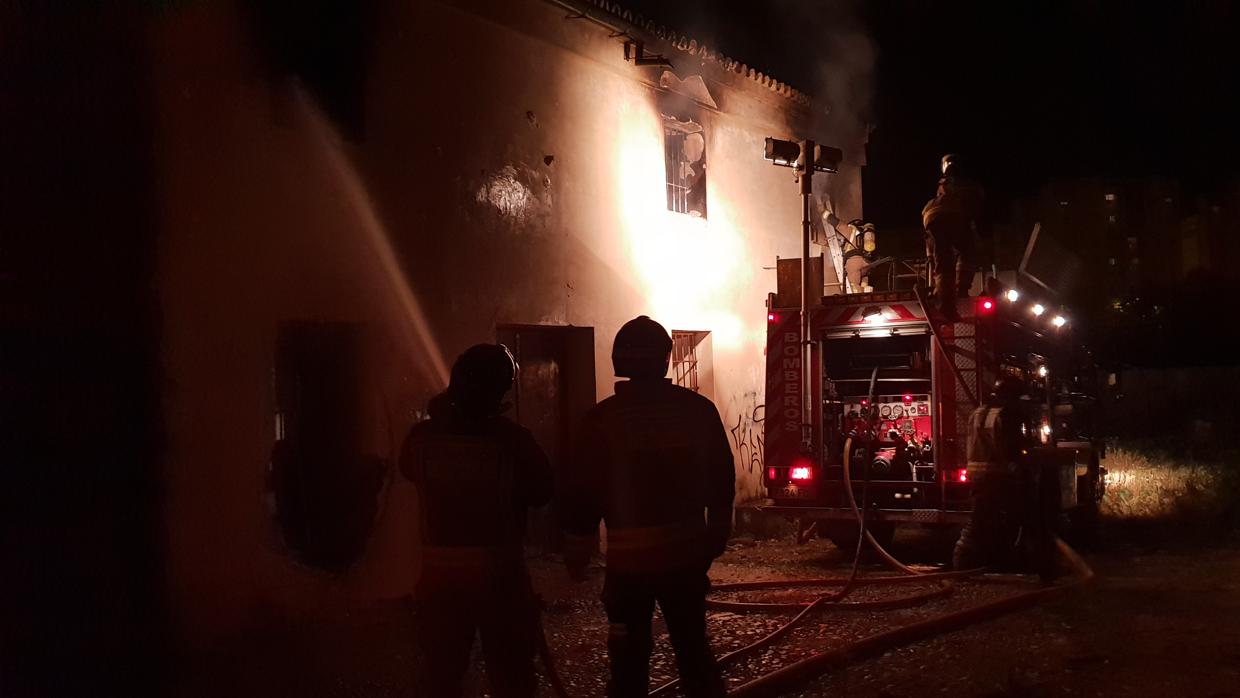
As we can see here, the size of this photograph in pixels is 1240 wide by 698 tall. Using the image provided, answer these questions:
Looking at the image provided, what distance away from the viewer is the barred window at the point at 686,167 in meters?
12.8

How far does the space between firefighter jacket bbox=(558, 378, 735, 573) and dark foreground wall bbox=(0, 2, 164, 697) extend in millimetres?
3654

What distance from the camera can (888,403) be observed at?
1070cm

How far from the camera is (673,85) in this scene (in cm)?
1249

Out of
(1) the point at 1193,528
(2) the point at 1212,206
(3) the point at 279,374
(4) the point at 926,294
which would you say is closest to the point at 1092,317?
(2) the point at 1212,206

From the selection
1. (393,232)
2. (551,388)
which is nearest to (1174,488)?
(551,388)

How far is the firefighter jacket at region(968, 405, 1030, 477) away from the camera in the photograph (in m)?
8.91

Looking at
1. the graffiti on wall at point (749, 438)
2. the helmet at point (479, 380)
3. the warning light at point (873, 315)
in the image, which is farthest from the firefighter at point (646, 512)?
the graffiti on wall at point (749, 438)

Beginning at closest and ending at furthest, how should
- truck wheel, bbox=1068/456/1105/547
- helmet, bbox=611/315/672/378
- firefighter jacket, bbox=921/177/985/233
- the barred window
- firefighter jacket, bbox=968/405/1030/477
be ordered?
helmet, bbox=611/315/672/378 < firefighter jacket, bbox=968/405/1030/477 < firefighter jacket, bbox=921/177/985/233 < truck wheel, bbox=1068/456/1105/547 < the barred window

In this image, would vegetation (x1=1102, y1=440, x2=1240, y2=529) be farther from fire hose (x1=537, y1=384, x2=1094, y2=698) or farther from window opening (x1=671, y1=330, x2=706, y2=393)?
window opening (x1=671, y1=330, x2=706, y2=393)

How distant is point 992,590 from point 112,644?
22.5 feet

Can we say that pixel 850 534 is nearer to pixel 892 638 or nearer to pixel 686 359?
pixel 686 359

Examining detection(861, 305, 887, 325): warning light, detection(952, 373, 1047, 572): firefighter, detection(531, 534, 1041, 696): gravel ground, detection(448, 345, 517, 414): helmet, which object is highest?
detection(861, 305, 887, 325): warning light

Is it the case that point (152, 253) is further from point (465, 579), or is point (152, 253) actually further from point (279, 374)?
point (465, 579)

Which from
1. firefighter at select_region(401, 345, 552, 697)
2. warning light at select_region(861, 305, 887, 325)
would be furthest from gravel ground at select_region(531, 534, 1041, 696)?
warning light at select_region(861, 305, 887, 325)
